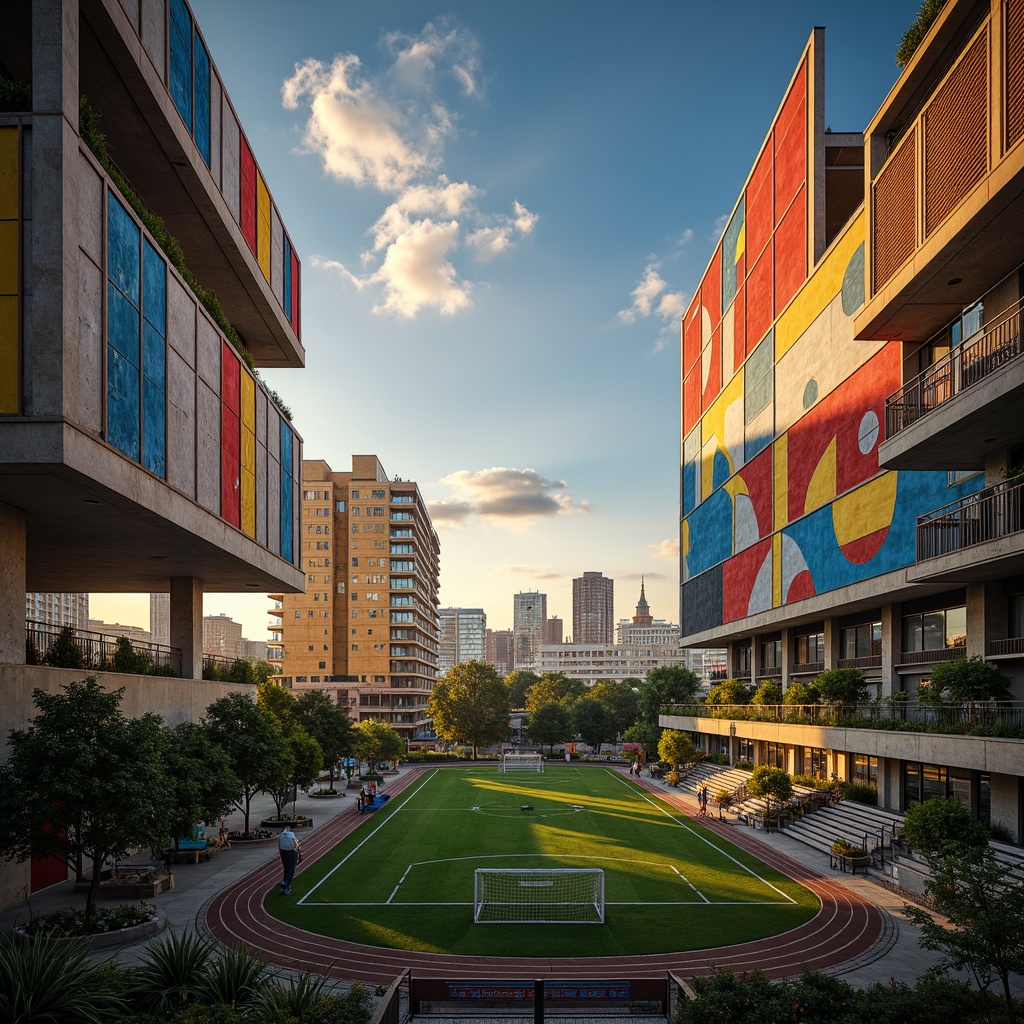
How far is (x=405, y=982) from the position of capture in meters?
19.0

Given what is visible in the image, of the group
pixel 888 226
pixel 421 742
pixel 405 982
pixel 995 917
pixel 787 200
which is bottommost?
pixel 421 742

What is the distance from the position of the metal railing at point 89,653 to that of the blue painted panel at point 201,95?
19.7 metres

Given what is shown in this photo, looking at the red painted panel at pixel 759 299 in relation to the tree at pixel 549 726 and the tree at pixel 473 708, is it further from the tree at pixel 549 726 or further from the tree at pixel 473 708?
the tree at pixel 549 726

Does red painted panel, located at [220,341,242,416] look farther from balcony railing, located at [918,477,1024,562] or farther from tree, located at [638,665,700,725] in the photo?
tree, located at [638,665,700,725]

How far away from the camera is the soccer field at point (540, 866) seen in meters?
23.5

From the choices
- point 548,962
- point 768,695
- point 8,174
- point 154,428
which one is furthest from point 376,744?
point 8,174

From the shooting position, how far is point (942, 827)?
81.0 feet

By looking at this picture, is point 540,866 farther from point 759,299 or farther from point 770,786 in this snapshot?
point 759,299

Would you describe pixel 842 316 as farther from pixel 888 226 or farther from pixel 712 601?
pixel 712 601

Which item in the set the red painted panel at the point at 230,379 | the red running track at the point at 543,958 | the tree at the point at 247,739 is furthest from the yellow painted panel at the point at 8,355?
the tree at the point at 247,739

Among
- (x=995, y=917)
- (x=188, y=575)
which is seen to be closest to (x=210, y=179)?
(x=188, y=575)

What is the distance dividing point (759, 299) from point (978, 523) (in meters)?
31.1

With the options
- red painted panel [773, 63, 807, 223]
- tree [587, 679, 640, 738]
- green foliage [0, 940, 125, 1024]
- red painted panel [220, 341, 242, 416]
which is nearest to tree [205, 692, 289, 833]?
red painted panel [220, 341, 242, 416]

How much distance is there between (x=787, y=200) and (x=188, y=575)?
129 feet
